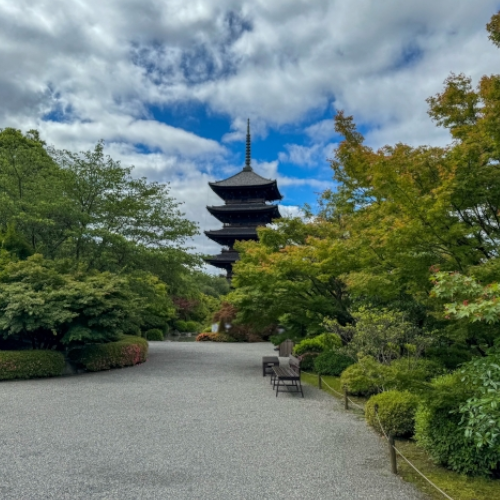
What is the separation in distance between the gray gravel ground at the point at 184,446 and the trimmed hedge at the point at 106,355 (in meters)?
2.20

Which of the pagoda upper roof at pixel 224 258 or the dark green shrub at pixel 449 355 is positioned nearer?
the dark green shrub at pixel 449 355

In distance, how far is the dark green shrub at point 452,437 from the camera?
179 inches

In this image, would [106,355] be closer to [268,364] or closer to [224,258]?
[268,364]

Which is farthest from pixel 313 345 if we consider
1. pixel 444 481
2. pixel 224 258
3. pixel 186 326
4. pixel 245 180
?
pixel 245 180

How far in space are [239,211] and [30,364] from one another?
24596 millimetres

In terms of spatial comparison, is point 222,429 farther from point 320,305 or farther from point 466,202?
point 320,305

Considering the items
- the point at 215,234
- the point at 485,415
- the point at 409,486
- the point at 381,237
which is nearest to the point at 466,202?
the point at 381,237

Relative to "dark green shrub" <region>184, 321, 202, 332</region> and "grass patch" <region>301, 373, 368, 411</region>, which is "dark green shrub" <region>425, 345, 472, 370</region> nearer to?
"grass patch" <region>301, 373, 368, 411</region>

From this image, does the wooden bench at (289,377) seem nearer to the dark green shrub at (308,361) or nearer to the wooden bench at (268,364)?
the wooden bench at (268,364)

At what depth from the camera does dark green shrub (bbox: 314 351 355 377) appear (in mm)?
12258

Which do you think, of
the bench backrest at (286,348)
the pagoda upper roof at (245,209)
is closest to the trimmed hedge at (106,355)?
the bench backrest at (286,348)

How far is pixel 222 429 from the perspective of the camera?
677 centimetres

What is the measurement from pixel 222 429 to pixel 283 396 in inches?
125

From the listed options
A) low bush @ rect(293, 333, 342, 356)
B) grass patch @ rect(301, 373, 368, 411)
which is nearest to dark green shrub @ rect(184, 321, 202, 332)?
low bush @ rect(293, 333, 342, 356)
